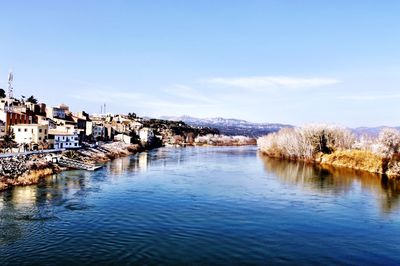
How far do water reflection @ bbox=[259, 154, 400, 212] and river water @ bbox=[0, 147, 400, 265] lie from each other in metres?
0.22

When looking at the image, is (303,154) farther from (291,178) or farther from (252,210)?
(252,210)

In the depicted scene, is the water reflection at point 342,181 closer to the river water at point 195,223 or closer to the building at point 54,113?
the river water at point 195,223

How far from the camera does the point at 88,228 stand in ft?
68.7

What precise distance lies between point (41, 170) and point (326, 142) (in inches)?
1904

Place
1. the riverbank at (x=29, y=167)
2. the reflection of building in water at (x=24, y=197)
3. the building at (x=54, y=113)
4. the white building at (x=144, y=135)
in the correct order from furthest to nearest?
1. the white building at (x=144, y=135)
2. the building at (x=54, y=113)
3. the riverbank at (x=29, y=167)
4. the reflection of building in water at (x=24, y=197)

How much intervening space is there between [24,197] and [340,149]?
169 ft

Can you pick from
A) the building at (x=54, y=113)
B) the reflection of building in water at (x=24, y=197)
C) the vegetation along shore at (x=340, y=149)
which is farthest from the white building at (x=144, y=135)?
the reflection of building in water at (x=24, y=197)

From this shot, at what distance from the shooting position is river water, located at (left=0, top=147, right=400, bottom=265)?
17.4 metres

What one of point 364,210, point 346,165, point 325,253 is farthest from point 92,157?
point 325,253

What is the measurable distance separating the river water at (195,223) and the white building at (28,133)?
18.8 m

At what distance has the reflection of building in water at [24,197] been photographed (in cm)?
2522

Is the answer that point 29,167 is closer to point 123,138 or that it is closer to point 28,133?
point 28,133

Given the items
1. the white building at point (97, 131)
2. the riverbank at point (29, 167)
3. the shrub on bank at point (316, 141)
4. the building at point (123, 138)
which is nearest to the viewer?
the riverbank at point (29, 167)

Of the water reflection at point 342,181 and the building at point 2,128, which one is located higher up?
the building at point 2,128
